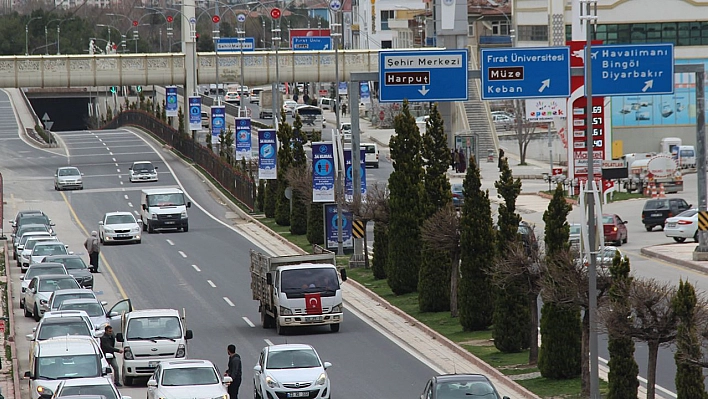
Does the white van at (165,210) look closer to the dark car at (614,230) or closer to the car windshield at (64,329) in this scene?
the dark car at (614,230)

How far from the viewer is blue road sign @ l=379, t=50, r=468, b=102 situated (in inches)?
1594

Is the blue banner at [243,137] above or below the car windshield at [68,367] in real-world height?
above

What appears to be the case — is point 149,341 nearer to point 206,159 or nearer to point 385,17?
point 206,159

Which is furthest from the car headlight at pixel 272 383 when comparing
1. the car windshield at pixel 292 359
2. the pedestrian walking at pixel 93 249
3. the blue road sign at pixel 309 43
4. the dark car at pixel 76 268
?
the blue road sign at pixel 309 43

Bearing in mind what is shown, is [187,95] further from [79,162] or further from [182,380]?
[182,380]

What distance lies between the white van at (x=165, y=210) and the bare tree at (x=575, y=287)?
33863 mm

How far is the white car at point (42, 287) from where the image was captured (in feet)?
124

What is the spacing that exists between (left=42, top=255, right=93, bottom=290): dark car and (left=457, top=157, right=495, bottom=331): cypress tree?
13593 mm

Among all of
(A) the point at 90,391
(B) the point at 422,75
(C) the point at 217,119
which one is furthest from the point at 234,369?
(C) the point at 217,119

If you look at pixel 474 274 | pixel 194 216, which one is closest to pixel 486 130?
pixel 194 216

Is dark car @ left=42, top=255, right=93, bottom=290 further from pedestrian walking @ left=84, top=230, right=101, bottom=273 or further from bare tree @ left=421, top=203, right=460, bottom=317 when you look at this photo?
bare tree @ left=421, top=203, right=460, bottom=317

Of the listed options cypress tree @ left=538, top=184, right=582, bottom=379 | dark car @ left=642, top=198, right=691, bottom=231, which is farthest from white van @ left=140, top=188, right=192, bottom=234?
cypress tree @ left=538, top=184, right=582, bottom=379

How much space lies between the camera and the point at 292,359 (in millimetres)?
26641

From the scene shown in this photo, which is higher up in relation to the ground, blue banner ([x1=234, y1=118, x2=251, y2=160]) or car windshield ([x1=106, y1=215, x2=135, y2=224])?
blue banner ([x1=234, y1=118, x2=251, y2=160])
